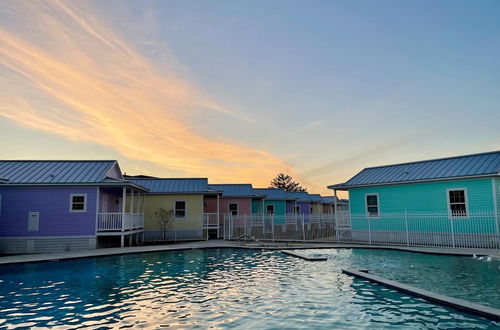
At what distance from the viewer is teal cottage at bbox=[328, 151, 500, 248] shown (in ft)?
53.3

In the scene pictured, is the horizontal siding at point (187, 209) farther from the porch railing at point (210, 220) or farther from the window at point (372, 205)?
the window at point (372, 205)

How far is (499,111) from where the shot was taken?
18.4 metres

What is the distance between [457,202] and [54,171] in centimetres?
2293

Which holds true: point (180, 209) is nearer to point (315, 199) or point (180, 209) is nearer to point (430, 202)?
point (430, 202)

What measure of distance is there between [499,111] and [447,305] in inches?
632

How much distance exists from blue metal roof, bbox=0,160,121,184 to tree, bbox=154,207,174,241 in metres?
5.03

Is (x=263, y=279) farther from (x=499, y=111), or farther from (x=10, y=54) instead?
(x=499, y=111)

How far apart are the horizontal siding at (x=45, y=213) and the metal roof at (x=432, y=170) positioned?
16.1 meters

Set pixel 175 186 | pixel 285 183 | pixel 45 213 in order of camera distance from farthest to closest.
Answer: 1. pixel 285 183
2. pixel 175 186
3. pixel 45 213

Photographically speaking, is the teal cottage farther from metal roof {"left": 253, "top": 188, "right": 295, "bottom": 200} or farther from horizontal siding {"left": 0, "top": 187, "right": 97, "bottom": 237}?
metal roof {"left": 253, "top": 188, "right": 295, "bottom": 200}

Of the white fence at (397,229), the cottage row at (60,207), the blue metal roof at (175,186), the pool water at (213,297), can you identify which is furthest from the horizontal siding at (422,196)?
the cottage row at (60,207)

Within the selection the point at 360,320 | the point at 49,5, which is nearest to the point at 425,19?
the point at 360,320

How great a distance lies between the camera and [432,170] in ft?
62.1

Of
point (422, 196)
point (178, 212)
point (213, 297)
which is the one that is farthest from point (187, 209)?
point (213, 297)
